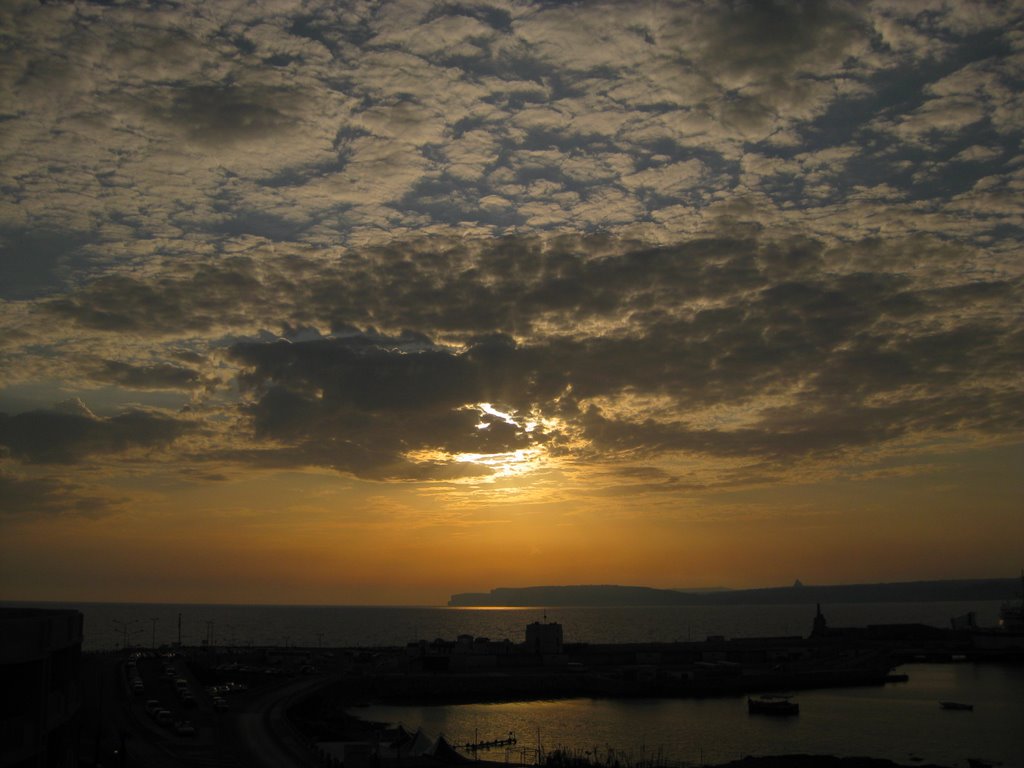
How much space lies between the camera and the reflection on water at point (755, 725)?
7170cm

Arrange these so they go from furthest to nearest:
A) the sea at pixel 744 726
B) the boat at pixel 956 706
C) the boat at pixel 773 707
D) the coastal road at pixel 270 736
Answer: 1. the boat at pixel 773 707
2. the boat at pixel 956 706
3. the sea at pixel 744 726
4. the coastal road at pixel 270 736

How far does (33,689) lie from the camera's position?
28578 millimetres

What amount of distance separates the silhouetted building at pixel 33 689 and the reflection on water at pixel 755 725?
144 ft

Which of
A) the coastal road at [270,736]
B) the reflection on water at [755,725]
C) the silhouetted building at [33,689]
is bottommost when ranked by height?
→ the reflection on water at [755,725]

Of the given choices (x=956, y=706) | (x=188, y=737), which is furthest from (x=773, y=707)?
(x=188, y=737)

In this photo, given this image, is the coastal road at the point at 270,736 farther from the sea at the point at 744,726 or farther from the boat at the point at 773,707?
the boat at the point at 773,707

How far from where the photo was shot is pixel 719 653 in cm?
13962

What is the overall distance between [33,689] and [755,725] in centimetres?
7465

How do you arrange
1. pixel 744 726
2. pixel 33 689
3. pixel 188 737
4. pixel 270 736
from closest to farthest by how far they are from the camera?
pixel 33 689
pixel 188 737
pixel 270 736
pixel 744 726

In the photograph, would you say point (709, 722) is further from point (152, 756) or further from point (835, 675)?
point (152, 756)

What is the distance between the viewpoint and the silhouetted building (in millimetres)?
27109

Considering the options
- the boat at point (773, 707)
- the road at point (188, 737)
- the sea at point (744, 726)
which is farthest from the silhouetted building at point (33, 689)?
the boat at point (773, 707)

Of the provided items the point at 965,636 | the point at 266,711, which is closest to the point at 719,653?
the point at 965,636

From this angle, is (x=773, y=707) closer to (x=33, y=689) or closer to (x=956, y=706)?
(x=956, y=706)
